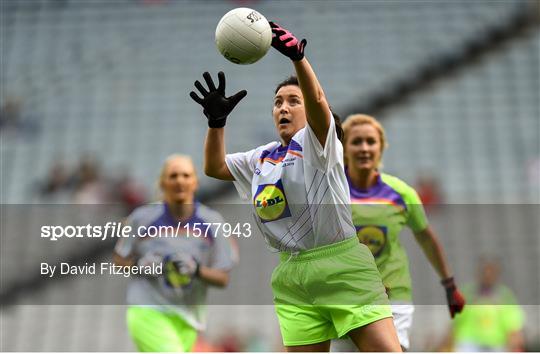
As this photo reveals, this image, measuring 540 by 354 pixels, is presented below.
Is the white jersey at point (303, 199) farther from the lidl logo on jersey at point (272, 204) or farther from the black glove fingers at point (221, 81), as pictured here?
the black glove fingers at point (221, 81)

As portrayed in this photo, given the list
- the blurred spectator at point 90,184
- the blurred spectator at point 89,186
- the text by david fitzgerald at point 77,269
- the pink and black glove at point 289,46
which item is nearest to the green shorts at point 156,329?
the pink and black glove at point 289,46

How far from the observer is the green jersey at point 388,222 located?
504 centimetres

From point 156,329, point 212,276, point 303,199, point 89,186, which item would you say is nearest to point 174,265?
point 212,276

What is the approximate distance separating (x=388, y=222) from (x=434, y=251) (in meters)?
0.44

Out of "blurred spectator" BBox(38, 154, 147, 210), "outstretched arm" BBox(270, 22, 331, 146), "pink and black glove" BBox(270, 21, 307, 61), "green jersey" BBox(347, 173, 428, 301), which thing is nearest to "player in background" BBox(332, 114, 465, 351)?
"green jersey" BBox(347, 173, 428, 301)

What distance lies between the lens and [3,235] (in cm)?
1262

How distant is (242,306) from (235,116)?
14.9 feet

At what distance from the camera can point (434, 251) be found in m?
5.29

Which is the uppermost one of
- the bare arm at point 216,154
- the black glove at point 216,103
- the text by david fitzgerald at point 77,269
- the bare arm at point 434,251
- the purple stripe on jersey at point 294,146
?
the text by david fitzgerald at point 77,269

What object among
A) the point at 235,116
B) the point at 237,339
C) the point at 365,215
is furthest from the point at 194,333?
the point at 235,116

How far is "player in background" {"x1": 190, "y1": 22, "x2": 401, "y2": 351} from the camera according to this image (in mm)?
3678

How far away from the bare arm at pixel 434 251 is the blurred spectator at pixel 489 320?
410 centimetres

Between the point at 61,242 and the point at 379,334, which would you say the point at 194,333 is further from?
the point at 61,242

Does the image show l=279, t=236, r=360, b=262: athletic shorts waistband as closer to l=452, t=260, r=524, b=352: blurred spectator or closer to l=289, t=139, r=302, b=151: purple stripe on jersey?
l=289, t=139, r=302, b=151: purple stripe on jersey
